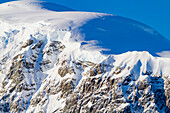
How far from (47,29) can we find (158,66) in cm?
3126

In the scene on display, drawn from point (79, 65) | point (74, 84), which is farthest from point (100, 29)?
point (74, 84)

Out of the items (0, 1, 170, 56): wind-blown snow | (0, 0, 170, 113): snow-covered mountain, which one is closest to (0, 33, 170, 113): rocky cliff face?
(0, 0, 170, 113): snow-covered mountain

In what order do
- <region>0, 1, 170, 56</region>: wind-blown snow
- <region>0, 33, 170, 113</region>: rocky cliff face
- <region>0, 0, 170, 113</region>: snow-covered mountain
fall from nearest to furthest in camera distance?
<region>0, 33, 170, 113</region>: rocky cliff face
<region>0, 0, 170, 113</region>: snow-covered mountain
<region>0, 1, 170, 56</region>: wind-blown snow

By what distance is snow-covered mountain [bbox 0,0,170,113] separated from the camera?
95.5 m

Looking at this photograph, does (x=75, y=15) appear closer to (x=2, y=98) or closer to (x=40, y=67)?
(x=40, y=67)

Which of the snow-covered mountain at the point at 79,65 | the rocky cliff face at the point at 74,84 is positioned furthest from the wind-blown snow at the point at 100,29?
the rocky cliff face at the point at 74,84

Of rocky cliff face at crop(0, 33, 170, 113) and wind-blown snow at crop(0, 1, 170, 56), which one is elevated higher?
wind-blown snow at crop(0, 1, 170, 56)

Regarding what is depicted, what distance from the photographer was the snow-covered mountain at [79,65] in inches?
3760

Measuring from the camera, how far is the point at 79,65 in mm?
103000

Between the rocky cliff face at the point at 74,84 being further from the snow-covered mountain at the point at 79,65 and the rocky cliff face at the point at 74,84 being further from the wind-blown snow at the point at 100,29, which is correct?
the wind-blown snow at the point at 100,29

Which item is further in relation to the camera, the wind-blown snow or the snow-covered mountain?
the wind-blown snow

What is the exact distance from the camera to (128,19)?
138750 millimetres

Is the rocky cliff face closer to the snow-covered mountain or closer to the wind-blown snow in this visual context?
the snow-covered mountain

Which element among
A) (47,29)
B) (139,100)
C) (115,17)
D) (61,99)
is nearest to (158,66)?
(139,100)
